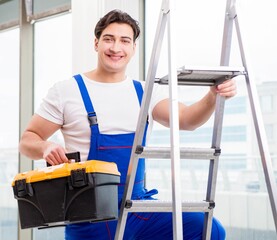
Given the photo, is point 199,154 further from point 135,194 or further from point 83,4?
point 83,4

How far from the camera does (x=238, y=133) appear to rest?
2.71 meters

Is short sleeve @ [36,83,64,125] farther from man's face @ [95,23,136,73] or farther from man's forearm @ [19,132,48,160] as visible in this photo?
man's face @ [95,23,136,73]

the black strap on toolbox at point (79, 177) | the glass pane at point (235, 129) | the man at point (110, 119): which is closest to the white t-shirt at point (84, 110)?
the man at point (110, 119)

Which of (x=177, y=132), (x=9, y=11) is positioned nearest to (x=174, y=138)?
(x=177, y=132)

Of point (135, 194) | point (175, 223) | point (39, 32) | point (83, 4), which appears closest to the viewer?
point (175, 223)

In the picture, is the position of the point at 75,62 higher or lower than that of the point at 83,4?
lower

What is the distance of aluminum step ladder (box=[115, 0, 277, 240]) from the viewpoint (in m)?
1.55

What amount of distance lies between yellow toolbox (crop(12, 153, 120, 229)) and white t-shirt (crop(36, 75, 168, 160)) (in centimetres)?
33

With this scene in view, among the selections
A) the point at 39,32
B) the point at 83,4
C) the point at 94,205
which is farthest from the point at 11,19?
the point at 94,205

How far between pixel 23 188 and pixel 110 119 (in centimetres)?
47

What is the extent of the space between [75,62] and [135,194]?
1.24 m

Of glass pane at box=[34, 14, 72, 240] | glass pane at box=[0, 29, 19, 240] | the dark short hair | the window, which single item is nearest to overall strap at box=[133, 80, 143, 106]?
the dark short hair

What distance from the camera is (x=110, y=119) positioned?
6.86ft

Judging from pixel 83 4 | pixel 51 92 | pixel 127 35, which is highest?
pixel 83 4
